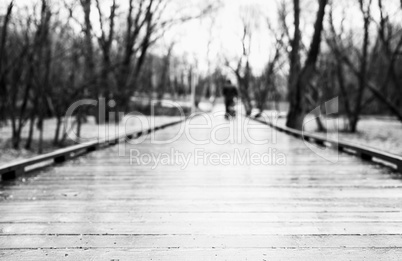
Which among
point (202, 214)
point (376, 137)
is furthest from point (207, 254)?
point (376, 137)

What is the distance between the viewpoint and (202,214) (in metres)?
3.67

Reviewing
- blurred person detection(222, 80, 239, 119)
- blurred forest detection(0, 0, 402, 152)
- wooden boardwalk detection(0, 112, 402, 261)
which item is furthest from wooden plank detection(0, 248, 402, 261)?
blurred person detection(222, 80, 239, 119)

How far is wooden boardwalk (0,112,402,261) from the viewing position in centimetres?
280

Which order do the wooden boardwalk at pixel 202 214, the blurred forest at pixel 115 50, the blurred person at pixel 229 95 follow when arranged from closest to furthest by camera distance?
1. the wooden boardwalk at pixel 202 214
2. the blurred forest at pixel 115 50
3. the blurred person at pixel 229 95

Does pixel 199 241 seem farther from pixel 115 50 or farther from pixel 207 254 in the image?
pixel 115 50

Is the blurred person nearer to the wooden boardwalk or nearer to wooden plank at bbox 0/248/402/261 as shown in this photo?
the wooden boardwalk

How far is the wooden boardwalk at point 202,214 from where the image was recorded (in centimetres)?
280

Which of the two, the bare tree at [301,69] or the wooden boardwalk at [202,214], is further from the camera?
the bare tree at [301,69]

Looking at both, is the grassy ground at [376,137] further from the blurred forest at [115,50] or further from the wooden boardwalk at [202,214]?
the wooden boardwalk at [202,214]

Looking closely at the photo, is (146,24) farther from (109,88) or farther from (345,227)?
(345,227)

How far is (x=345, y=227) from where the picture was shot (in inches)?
129

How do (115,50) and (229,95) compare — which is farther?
(115,50)

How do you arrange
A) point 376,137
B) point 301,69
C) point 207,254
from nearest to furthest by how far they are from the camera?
point 207,254, point 301,69, point 376,137

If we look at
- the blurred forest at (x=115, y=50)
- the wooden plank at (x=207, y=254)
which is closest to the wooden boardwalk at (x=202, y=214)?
the wooden plank at (x=207, y=254)
